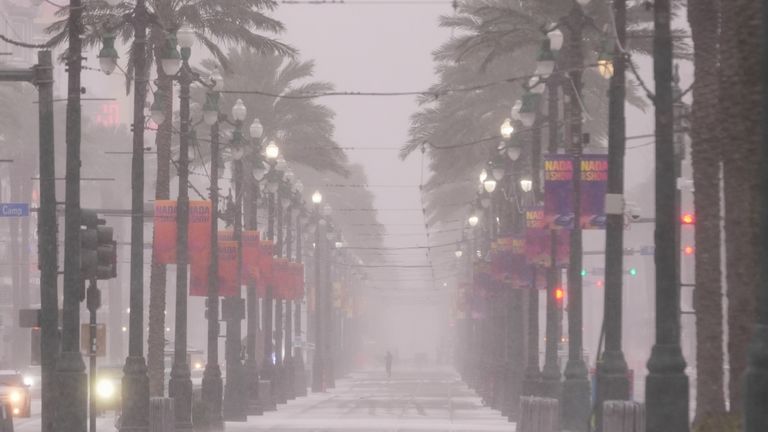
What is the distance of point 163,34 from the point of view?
46.4 metres

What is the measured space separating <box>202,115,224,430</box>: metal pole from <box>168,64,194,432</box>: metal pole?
3446mm

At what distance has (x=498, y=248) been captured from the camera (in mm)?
58188

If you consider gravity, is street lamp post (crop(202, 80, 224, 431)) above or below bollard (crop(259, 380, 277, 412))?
above

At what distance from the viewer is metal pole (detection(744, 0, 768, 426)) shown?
1559cm

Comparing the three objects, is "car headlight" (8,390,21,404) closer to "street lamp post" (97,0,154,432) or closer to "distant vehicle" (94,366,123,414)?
"distant vehicle" (94,366,123,414)

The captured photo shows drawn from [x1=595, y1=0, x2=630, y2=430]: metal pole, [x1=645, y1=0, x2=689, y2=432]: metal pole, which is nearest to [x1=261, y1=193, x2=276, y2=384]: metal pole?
[x1=595, y1=0, x2=630, y2=430]: metal pole

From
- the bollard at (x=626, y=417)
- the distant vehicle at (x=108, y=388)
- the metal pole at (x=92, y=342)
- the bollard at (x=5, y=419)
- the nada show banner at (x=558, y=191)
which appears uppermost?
the nada show banner at (x=558, y=191)

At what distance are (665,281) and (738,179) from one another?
2807 millimetres

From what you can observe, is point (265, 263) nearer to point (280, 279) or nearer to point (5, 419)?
point (280, 279)

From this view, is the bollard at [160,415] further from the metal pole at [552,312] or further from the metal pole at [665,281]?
the metal pole at [665,281]

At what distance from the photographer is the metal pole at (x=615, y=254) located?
3259 cm

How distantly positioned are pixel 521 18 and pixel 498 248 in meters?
10.5

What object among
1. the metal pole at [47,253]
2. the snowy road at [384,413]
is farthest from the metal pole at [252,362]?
the metal pole at [47,253]

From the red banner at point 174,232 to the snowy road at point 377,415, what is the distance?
867 centimetres
